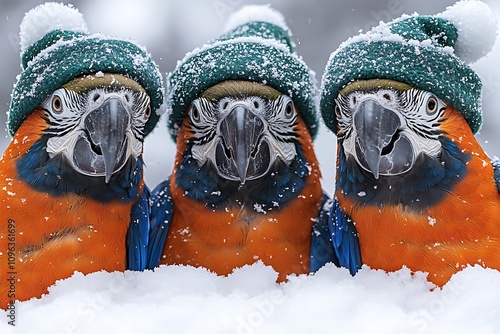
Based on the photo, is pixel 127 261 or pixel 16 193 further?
pixel 127 261

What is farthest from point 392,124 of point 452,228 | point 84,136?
point 84,136

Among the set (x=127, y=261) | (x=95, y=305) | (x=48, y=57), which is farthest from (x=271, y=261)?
(x=48, y=57)

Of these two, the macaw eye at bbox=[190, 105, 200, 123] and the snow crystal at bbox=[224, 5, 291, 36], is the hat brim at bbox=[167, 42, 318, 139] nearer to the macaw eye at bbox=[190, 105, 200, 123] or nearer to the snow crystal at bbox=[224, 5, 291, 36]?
the macaw eye at bbox=[190, 105, 200, 123]

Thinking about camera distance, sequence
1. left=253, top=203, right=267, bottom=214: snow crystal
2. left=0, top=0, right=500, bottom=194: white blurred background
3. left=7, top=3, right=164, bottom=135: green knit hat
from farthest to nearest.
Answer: left=0, top=0, right=500, bottom=194: white blurred background, left=253, top=203, right=267, bottom=214: snow crystal, left=7, top=3, right=164, bottom=135: green knit hat

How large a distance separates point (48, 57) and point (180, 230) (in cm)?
92

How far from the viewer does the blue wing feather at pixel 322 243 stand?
2711 millimetres

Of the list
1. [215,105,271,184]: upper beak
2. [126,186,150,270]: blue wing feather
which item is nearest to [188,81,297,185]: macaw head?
[215,105,271,184]: upper beak

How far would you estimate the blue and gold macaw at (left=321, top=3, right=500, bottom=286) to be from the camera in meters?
2.40

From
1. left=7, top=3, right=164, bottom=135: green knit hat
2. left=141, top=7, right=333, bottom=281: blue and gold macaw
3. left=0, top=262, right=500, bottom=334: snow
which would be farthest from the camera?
left=141, top=7, right=333, bottom=281: blue and gold macaw

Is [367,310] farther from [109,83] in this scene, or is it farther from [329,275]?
[109,83]

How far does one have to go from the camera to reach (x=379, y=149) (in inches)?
92.7

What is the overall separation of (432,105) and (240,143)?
761 millimetres

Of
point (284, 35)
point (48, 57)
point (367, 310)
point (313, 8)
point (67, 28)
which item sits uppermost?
point (313, 8)

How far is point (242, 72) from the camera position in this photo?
8.54 ft
